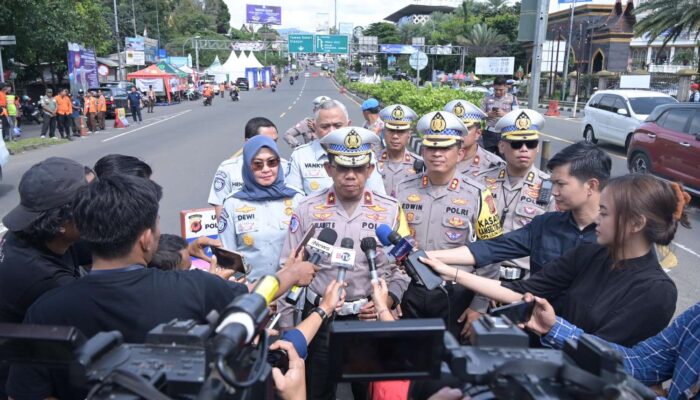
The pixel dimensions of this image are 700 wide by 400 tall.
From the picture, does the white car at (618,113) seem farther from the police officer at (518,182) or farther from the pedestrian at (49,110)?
the pedestrian at (49,110)

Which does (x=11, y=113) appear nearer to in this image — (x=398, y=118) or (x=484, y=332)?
(x=398, y=118)

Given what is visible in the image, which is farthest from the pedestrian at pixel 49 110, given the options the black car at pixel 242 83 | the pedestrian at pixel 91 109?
the black car at pixel 242 83

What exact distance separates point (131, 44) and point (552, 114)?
100 ft

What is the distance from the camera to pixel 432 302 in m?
2.88

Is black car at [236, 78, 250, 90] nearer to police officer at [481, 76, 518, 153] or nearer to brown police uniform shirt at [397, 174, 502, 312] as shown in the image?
police officer at [481, 76, 518, 153]

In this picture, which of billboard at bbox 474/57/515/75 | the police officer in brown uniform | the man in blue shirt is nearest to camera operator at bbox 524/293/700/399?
the man in blue shirt

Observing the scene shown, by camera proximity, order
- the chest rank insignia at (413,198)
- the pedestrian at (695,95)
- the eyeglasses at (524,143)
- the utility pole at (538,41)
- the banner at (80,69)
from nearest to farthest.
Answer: the chest rank insignia at (413,198) < the eyeglasses at (524,143) < the utility pole at (538,41) < the pedestrian at (695,95) < the banner at (80,69)

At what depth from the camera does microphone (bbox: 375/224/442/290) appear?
212 cm

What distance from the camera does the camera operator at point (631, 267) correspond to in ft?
6.42

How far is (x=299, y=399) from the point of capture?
72.5 inches

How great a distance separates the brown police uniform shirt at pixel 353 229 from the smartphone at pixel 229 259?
25 cm

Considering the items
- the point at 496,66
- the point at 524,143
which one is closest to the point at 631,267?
the point at 524,143

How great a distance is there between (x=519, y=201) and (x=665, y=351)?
2036 millimetres

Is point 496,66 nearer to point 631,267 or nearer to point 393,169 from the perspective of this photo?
point 393,169
